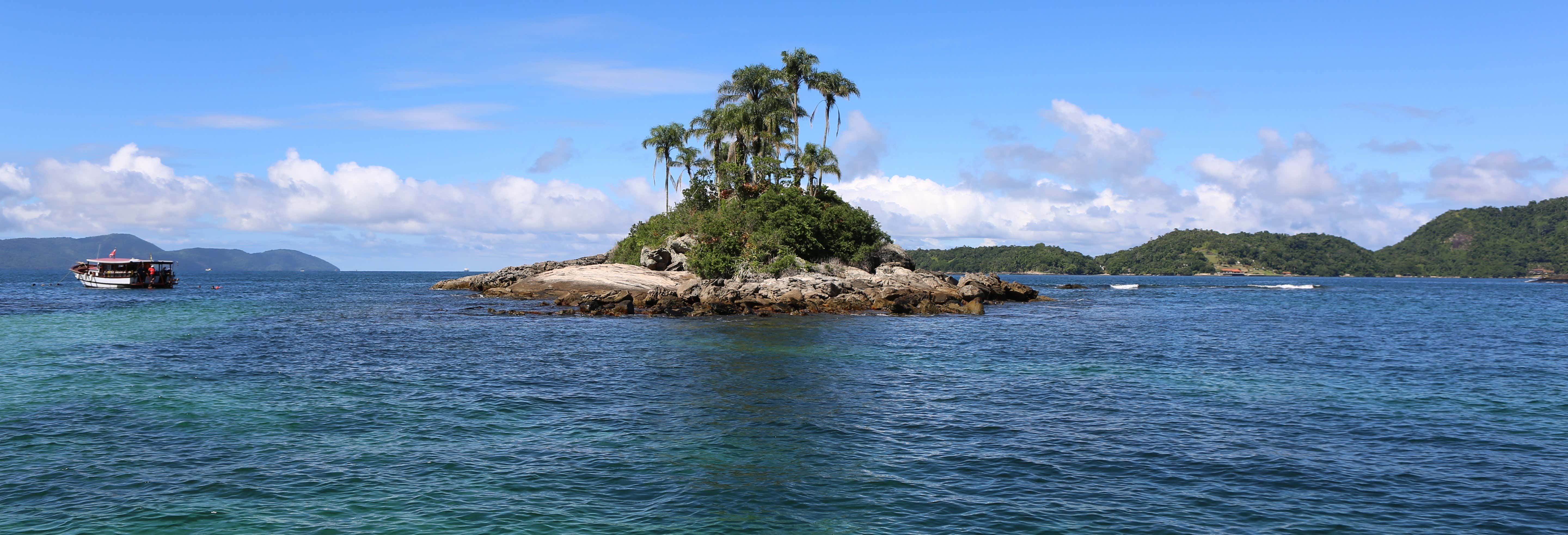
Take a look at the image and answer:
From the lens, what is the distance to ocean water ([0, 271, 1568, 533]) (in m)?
11.9

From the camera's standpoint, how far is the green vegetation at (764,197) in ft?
215

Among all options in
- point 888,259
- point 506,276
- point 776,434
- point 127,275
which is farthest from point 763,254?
point 127,275

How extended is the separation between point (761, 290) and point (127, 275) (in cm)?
7265

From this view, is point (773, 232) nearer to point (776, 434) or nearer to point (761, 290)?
point (761, 290)

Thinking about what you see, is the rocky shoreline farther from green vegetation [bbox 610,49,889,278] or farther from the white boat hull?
the white boat hull

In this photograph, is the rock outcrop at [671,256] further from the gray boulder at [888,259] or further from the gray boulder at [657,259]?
the gray boulder at [888,259]

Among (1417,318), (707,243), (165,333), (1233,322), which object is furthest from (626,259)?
(1417,318)

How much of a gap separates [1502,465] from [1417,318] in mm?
48899

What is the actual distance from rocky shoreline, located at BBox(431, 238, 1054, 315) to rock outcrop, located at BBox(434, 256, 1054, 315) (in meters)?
0.09

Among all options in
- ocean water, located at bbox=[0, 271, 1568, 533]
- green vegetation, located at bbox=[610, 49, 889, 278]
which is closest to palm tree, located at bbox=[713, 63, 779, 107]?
green vegetation, located at bbox=[610, 49, 889, 278]

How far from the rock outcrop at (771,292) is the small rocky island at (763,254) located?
0.13m

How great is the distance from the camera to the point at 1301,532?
36.8ft

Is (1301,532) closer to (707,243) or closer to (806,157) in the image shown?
(707,243)

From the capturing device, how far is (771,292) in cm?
5791
